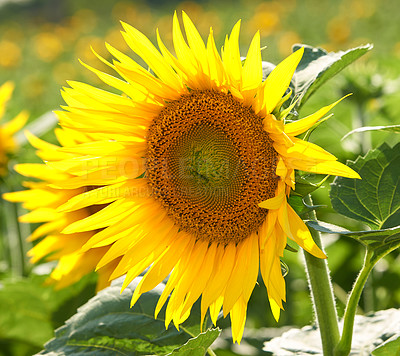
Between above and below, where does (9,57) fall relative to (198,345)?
above

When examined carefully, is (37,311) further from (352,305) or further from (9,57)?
(9,57)

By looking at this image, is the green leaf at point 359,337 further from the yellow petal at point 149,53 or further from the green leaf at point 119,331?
the yellow petal at point 149,53

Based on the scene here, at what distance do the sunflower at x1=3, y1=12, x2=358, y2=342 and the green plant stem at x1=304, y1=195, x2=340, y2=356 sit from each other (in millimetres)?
100

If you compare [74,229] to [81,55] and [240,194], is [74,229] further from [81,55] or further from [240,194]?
[81,55]

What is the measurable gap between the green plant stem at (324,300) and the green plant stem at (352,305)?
0.03m

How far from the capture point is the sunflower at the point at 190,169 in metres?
1.01

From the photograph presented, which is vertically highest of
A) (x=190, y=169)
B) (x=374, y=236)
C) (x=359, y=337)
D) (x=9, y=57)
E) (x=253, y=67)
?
(x=9, y=57)

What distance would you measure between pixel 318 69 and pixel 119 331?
705mm

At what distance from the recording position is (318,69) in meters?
1.16

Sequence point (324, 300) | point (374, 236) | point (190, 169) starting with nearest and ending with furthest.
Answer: point (374, 236), point (324, 300), point (190, 169)

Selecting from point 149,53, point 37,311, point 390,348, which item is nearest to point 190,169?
point 149,53

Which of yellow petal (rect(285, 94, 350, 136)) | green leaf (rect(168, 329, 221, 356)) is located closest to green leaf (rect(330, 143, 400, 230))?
yellow petal (rect(285, 94, 350, 136))

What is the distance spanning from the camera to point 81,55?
20.1ft

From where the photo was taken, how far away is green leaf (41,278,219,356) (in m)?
1.22
